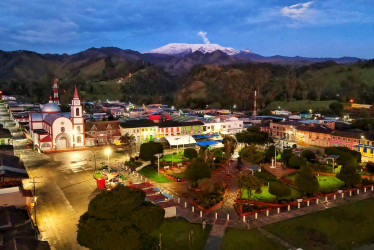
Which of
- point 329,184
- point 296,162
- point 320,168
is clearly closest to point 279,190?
point 329,184

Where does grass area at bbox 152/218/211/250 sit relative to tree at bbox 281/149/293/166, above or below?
below

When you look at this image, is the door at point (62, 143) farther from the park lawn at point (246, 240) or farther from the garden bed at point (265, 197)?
the park lawn at point (246, 240)

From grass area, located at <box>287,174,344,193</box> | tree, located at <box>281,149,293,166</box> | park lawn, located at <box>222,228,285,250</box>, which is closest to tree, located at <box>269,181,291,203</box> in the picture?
grass area, located at <box>287,174,344,193</box>

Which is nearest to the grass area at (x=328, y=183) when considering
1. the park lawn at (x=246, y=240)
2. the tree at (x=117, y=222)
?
the park lawn at (x=246, y=240)

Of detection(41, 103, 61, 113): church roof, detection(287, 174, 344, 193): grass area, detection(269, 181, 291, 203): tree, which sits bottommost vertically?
detection(287, 174, 344, 193): grass area

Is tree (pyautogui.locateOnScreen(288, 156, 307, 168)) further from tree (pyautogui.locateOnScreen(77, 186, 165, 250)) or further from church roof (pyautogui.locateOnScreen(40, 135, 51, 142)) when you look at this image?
church roof (pyautogui.locateOnScreen(40, 135, 51, 142))

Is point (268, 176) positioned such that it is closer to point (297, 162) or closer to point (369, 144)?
point (297, 162)
